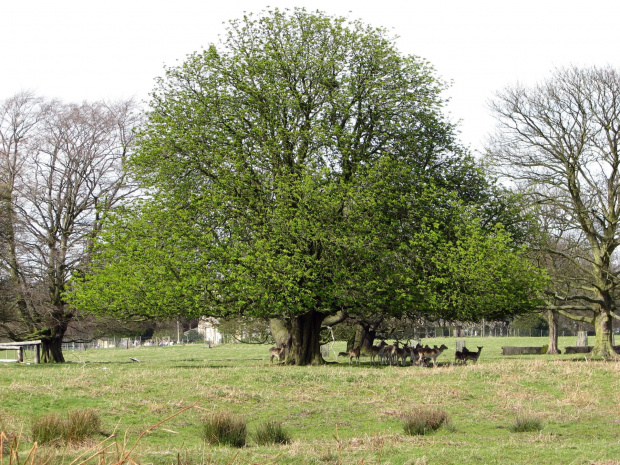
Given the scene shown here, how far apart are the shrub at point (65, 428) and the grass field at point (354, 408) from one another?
0.30m

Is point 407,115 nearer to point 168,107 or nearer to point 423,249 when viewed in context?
point 423,249

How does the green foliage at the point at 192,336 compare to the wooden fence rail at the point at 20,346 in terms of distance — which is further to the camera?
the green foliage at the point at 192,336

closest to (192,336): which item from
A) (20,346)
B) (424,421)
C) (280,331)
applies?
(20,346)

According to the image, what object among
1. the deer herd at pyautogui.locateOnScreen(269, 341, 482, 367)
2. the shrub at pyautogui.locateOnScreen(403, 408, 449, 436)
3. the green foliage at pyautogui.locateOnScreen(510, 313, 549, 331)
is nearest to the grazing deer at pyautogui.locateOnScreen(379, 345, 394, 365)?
the deer herd at pyautogui.locateOnScreen(269, 341, 482, 367)

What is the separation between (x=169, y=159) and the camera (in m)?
29.6

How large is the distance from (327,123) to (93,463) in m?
22.2

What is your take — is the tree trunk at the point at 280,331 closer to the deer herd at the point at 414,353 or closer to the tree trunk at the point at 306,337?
the deer herd at the point at 414,353

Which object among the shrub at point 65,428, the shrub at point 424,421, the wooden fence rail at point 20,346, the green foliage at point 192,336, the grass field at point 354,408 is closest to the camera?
the grass field at point 354,408

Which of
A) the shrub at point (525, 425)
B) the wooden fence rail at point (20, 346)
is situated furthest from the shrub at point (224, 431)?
the wooden fence rail at point (20, 346)

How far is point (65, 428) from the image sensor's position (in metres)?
11.9

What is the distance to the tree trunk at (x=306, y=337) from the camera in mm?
30188

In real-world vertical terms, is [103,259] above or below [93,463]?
above

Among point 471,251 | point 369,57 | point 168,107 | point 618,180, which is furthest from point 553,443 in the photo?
point 618,180

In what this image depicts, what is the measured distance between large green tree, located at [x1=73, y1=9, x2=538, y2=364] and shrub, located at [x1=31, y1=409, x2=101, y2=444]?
14.4 meters
